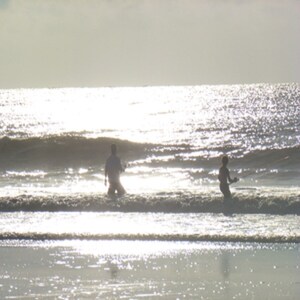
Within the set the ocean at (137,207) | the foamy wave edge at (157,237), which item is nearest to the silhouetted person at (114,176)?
the ocean at (137,207)

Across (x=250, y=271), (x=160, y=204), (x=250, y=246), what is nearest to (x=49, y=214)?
(x=160, y=204)

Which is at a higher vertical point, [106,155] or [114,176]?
[106,155]

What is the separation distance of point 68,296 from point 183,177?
22482 millimetres

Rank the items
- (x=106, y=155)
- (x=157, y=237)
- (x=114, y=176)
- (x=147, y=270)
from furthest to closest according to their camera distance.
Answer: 1. (x=106, y=155)
2. (x=114, y=176)
3. (x=157, y=237)
4. (x=147, y=270)

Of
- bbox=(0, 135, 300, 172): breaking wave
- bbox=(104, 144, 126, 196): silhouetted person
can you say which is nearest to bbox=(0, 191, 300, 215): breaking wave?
bbox=(104, 144, 126, 196): silhouetted person

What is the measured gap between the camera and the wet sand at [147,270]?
1084 cm

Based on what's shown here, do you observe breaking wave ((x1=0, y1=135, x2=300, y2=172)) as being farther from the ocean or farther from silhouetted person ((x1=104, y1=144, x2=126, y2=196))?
silhouetted person ((x1=104, y1=144, x2=126, y2=196))

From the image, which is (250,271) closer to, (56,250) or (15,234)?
(56,250)

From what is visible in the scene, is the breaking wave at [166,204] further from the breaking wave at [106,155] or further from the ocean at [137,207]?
the breaking wave at [106,155]

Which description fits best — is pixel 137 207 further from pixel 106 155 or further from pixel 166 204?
pixel 106 155

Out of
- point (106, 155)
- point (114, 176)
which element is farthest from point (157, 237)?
point (106, 155)

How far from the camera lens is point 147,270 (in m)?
12.2

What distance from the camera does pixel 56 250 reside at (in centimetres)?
1385

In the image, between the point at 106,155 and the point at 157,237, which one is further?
the point at 106,155
